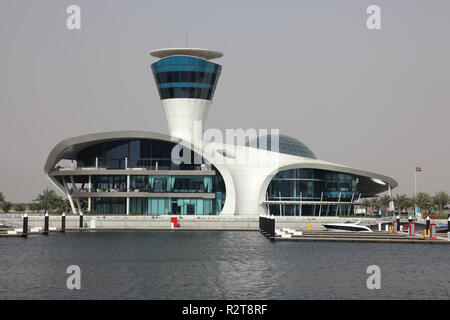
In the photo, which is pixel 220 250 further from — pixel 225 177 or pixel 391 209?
pixel 391 209

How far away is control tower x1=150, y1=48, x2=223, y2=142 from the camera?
384 ft

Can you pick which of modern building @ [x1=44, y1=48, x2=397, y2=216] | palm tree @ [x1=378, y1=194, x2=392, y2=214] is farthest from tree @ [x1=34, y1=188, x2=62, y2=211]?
palm tree @ [x1=378, y1=194, x2=392, y2=214]

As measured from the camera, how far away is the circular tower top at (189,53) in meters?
119

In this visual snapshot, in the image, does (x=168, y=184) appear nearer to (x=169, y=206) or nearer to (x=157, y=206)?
(x=169, y=206)

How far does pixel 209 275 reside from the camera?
50906mm

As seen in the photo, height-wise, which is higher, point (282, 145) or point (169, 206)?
point (282, 145)

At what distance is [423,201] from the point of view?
134 meters

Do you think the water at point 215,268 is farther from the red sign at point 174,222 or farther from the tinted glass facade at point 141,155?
the tinted glass facade at point 141,155

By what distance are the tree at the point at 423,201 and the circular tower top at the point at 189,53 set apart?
147ft

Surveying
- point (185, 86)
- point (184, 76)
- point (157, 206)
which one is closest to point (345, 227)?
point (157, 206)

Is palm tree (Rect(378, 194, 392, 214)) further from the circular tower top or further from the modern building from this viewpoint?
the circular tower top

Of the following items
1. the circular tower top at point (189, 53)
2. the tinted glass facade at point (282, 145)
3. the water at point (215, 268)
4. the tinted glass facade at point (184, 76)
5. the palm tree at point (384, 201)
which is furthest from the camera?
the palm tree at point (384, 201)

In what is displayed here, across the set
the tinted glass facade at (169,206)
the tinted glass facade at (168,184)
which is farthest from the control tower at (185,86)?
the tinted glass facade at (169,206)

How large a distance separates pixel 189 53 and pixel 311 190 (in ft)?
96.6
